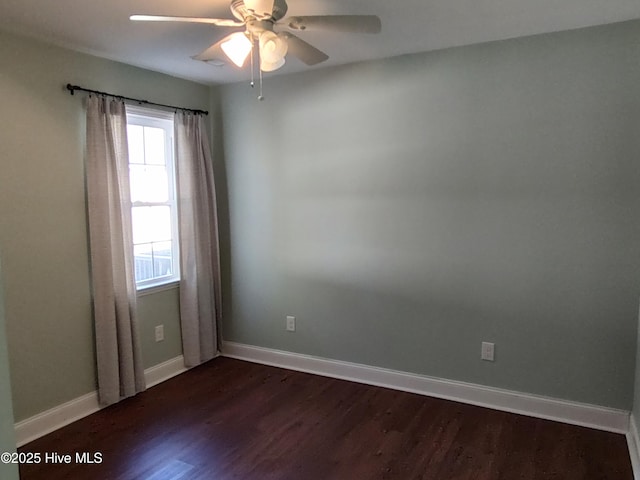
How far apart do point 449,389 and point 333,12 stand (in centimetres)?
255

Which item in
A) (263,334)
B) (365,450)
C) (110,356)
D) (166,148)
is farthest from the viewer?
(263,334)

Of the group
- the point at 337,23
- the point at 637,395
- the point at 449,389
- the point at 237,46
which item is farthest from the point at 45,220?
the point at 637,395

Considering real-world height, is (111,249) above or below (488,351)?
above

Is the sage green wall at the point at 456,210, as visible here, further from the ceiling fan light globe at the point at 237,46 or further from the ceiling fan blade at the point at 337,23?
the ceiling fan light globe at the point at 237,46

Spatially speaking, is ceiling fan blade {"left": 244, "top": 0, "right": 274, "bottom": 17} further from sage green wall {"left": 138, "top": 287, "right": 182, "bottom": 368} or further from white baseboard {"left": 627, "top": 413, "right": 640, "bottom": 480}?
white baseboard {"left": 627, "top": 413, "right": 640, "bottom": 480}

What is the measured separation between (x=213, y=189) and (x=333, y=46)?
1592 millimetres

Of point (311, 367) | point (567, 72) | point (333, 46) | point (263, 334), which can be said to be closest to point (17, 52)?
point (333, 46)

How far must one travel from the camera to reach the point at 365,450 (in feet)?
8.82

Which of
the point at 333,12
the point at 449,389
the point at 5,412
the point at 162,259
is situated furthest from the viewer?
the point at 162,259

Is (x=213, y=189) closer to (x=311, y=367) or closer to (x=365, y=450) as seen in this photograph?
(x=311, y=367)

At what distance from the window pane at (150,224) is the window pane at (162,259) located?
2.3 inches

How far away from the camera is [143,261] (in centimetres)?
365

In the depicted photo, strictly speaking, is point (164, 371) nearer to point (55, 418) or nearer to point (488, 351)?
point (55, 418)

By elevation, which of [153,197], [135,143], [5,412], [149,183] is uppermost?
[135,143]
